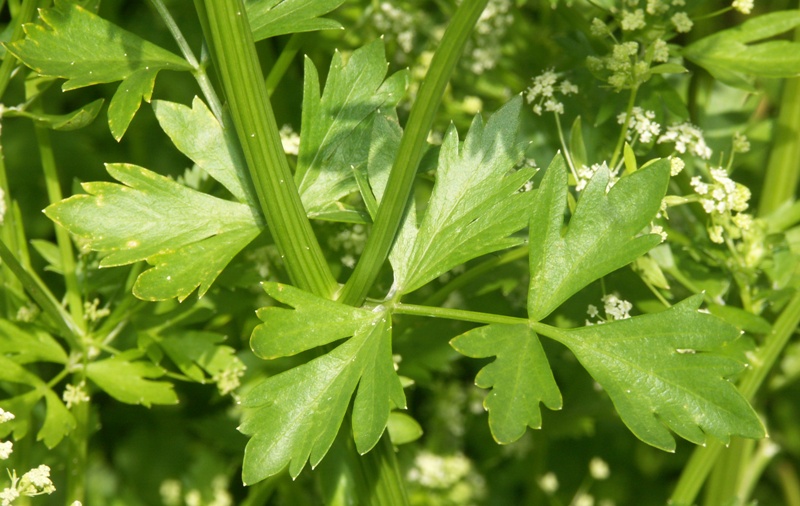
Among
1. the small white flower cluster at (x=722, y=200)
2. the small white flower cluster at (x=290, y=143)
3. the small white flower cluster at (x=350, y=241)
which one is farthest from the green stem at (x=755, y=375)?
the small white flower cluster at (x=290, y=143)

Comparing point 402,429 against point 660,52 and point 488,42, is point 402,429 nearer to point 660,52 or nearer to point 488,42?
point 660,52

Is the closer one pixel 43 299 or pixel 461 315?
pixel 461 315

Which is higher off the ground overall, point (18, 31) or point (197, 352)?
point (18, 31)

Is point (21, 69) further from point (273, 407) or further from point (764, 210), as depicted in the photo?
point (764, 210)

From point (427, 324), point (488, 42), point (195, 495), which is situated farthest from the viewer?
point (488, 42)

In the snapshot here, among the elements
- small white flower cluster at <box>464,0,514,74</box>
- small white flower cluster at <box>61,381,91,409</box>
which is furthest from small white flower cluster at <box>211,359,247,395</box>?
small white flower cluster at <box>464,0,514,74</box>

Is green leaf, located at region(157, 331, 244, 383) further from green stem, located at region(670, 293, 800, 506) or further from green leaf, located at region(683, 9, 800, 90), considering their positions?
green leaf, located at region(683, 9, 800, 90)

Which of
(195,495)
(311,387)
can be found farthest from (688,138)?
(195,495)

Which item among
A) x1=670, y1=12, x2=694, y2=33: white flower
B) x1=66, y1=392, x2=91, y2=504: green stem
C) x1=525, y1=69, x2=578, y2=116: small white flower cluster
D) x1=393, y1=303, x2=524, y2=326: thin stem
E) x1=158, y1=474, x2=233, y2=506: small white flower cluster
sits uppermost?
x1=670, y1=12, x2=694, y2=33: white flower
